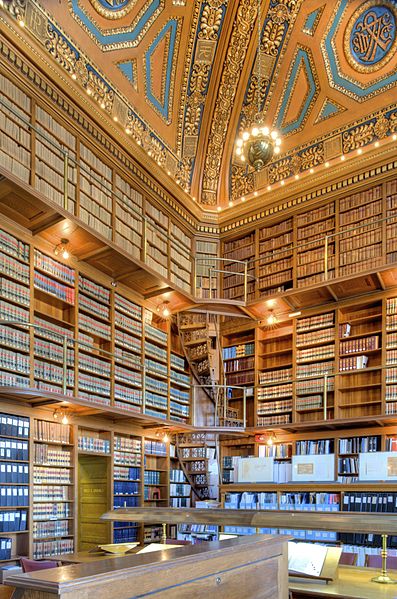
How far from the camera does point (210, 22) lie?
9.34m

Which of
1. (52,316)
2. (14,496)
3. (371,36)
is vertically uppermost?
(371,36)

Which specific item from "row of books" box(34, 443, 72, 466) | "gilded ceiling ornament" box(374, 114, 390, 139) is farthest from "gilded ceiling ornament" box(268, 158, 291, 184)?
"row of books" box(34, 443, 72, 466)

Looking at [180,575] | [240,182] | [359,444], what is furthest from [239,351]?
[180,575]

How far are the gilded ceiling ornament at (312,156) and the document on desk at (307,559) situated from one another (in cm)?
721

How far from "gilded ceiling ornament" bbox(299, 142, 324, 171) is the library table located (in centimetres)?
789

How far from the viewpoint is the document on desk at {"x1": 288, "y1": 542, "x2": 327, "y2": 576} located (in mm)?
3230

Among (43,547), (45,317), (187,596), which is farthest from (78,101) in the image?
(187,596)

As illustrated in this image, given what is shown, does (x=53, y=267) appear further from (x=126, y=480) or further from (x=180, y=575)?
(x=180, y=575)

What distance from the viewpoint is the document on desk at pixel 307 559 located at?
3230mm

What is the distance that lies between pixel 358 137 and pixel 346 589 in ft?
24.7

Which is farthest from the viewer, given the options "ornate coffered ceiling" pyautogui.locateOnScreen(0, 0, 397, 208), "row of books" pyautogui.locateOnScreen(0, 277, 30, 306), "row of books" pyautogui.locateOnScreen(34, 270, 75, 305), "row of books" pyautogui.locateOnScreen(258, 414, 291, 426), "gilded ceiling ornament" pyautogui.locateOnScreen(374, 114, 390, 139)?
"row of books" pyautogui.locateOnScreen(258, 414, 291, 426)

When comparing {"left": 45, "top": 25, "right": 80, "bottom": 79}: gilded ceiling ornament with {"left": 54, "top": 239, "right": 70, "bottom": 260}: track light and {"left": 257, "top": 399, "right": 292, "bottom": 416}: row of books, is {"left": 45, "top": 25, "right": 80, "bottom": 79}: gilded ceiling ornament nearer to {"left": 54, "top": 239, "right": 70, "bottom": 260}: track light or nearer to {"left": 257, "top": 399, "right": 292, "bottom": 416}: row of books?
{"left": 54, "top": 239, "right": 70, "bottom": 260}: track light

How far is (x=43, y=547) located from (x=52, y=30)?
19.5ft

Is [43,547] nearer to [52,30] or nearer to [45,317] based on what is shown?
[45,317]
